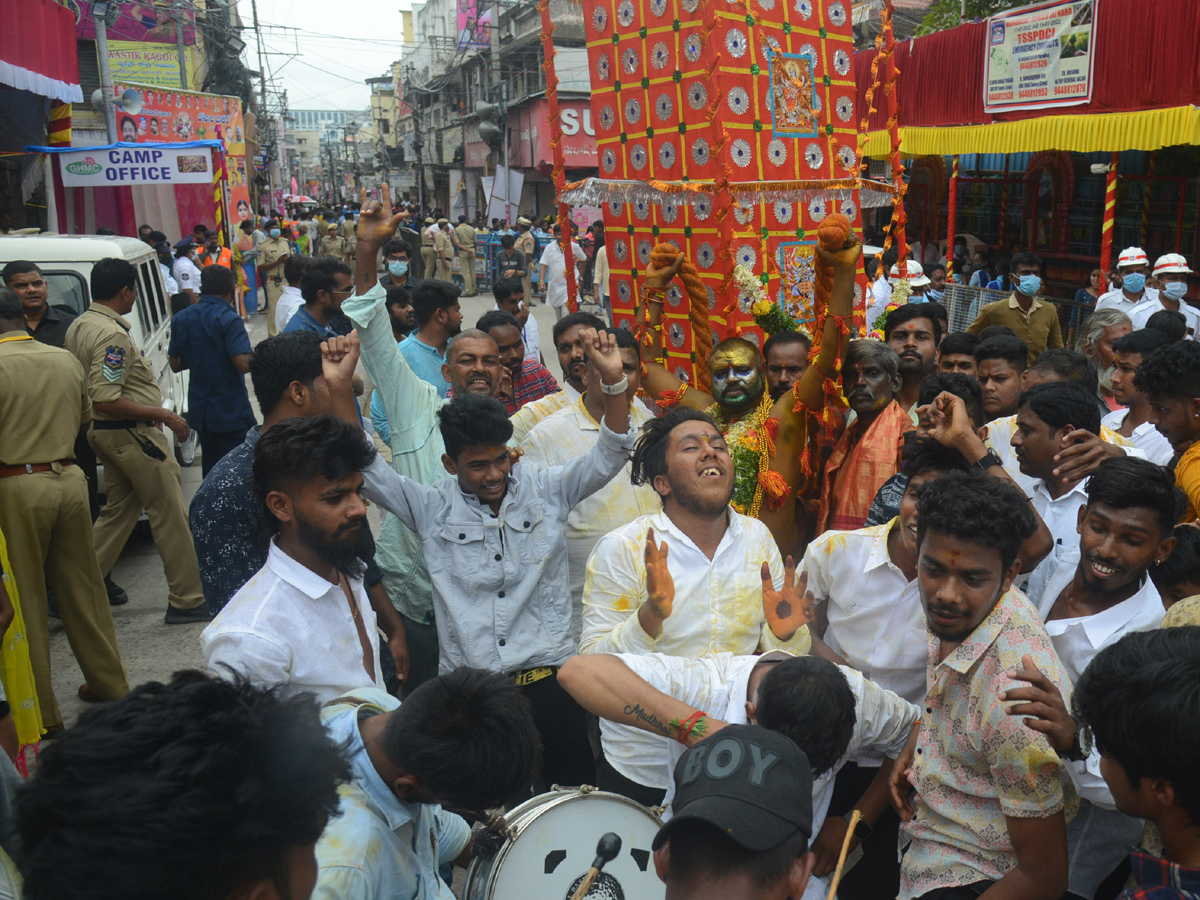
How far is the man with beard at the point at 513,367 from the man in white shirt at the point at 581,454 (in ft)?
3.26

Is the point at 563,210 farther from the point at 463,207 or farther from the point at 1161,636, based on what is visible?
the point at 463,207

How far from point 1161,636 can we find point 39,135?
591 inches

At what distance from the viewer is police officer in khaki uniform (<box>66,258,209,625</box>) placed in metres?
5.28

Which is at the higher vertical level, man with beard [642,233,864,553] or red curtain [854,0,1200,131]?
red curtain [854,0,1200,131]

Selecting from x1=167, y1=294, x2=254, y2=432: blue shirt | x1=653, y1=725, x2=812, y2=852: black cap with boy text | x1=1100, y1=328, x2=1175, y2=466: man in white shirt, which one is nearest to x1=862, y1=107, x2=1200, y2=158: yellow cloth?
x1=1100, y1=328, x2=1175, y2=466: man in white shirt

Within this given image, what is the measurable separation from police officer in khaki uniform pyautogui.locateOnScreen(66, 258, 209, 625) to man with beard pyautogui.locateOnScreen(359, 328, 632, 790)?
3.11m

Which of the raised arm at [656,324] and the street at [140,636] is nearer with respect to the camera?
the raised arm at [656,324]

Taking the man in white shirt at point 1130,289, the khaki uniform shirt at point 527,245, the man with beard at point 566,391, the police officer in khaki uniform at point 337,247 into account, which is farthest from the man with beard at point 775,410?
the khaki uniform shirt at point 527,245

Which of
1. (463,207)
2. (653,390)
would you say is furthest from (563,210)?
(463,207)

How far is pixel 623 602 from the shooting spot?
277 cm

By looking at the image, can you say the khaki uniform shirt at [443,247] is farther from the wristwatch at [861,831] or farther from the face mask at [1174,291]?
the wristwatch at [861,831]

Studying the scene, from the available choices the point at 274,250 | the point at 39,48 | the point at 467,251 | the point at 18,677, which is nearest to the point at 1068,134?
the point at 18,677

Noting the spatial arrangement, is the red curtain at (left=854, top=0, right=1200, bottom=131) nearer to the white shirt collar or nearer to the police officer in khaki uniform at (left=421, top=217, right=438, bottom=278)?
the white shirt collar

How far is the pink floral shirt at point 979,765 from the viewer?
200cm
